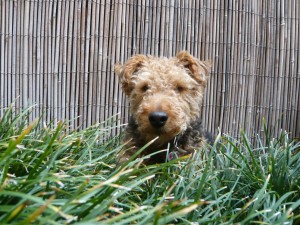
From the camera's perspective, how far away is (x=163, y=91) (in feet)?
9.73

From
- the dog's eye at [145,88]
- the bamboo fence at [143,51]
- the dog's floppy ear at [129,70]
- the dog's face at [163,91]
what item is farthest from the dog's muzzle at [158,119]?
the bamboo fence at [143,51]

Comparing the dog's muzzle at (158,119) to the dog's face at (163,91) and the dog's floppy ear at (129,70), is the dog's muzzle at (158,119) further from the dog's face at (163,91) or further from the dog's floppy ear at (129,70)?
the dog's floppy ear at (129,70)

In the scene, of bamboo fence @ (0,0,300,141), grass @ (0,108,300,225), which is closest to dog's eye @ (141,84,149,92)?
grass @ (0,108,300,225)

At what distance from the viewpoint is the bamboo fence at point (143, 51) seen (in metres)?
4.03

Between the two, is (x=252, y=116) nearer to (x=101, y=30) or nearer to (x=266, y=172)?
(x=101, y=30)

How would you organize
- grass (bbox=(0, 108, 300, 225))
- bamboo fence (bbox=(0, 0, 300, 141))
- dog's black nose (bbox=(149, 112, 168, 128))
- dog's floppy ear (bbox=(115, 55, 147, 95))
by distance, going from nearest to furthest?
grass (bbox=(0, 108, 300, 225)) < dog's black nose (bbox=(149, 112, 168, 128)) < dog's floppy ear (bbox=(115, 55, 147, 95)) < bamboo fence (bbox=(0, 0, 300, 141))

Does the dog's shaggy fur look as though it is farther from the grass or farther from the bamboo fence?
the bamboo fence

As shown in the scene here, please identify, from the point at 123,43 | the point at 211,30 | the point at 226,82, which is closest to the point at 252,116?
the point at 226,82

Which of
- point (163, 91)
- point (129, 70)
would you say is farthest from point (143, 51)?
point (163, 91)

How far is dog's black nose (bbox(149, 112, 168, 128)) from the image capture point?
105 inches

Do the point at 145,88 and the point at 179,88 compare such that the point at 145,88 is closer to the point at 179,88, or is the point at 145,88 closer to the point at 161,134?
the point at 179,88

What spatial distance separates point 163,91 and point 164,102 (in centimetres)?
22

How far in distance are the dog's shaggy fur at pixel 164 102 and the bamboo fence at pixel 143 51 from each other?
0.77 metres

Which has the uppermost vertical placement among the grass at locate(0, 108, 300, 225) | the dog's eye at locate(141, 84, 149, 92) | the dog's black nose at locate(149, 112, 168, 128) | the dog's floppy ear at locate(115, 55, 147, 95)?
the dog's floppy ear at locate(115, 55, 147, 95)
